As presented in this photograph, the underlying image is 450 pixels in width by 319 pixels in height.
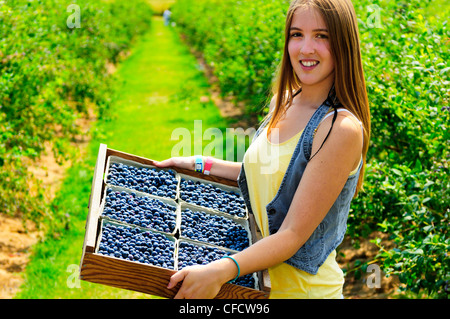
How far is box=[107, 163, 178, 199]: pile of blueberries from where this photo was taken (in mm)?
2482

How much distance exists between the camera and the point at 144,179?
253 cm

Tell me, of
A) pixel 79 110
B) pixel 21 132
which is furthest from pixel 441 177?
pixel 79 110

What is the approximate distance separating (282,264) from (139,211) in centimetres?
62

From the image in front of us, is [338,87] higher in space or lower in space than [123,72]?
lower

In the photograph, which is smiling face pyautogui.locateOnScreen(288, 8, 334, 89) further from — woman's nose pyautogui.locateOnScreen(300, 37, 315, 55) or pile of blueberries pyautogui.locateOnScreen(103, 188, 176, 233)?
pile of blueberries pyautogui.locateOnScreen(103, 188, 176, 233)

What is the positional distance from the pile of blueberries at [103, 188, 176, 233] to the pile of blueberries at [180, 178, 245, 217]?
154 millimetres

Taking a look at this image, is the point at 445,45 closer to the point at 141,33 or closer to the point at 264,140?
the point at 264,140

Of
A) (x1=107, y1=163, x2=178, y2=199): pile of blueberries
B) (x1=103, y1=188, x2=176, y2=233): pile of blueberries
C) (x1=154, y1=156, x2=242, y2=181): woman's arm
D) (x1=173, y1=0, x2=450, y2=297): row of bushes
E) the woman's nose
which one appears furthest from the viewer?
(x1=173, y1=0, x2=450, y2=297): row of bushes

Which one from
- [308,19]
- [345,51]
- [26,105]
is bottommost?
[345,51]

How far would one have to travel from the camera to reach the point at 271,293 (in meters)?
2.11

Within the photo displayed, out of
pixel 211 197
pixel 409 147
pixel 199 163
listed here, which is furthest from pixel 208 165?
pixel 409 147

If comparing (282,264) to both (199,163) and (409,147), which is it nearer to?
(199,163)

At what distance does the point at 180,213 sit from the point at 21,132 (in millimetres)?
3434

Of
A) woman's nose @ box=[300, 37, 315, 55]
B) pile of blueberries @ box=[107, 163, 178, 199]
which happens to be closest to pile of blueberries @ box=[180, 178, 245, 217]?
pile of blueberries @ box=[107, 163, 178, 199]
